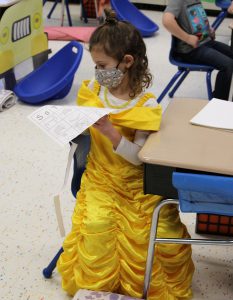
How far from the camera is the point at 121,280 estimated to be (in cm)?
168

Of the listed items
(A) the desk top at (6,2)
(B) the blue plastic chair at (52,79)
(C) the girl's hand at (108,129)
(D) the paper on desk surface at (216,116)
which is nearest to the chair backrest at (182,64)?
(B) the blue plastic chair at (52,79)

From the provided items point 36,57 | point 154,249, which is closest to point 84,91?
point 154,249

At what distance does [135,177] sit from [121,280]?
1.17 ft

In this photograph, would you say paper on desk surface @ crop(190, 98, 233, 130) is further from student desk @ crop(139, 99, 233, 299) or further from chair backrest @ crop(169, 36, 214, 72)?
chair backrest @ crop(169, 36, 214, 72)

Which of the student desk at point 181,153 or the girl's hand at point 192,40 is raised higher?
the student desk at point 181,153

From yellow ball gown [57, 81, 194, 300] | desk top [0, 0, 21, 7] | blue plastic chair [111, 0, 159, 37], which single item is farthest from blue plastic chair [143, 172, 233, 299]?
blue plastic chair [111, 0, 159, 37]

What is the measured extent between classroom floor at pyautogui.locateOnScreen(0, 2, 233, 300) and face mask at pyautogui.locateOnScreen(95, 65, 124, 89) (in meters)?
0.78

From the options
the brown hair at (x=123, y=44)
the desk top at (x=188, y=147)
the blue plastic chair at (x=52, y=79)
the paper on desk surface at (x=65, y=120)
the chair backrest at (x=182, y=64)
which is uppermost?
the brown hair at (x=123, y=44)

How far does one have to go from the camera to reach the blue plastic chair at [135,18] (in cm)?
512

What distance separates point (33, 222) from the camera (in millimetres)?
2201

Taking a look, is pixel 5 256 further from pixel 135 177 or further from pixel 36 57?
pixel 36 57

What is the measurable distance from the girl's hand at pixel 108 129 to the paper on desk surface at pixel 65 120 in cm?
5

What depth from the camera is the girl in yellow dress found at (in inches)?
62.1

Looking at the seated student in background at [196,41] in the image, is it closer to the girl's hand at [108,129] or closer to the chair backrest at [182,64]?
the chair backrest at [182,64]
